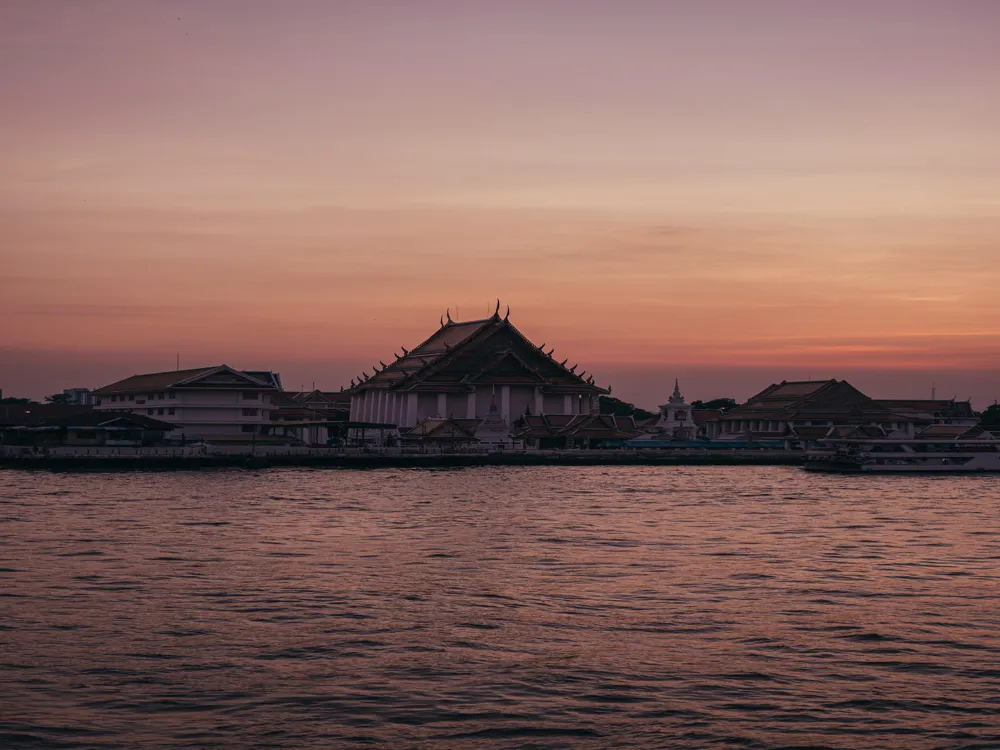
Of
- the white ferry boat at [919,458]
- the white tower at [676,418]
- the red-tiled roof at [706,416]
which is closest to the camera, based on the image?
the white ferry boat at [919,458]

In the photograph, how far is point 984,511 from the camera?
191 feet

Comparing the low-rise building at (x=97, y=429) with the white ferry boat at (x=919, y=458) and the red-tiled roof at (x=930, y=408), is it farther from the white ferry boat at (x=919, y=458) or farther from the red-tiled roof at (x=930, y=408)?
the red-tiled roof at (x=930, y=408)

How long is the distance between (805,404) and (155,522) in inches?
4431

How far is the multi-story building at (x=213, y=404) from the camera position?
339 feet

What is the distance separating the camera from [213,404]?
341 feet

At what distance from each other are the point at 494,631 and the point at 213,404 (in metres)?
82.0

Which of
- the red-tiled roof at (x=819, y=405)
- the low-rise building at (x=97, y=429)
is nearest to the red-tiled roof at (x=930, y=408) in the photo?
the red-tiled roof at (x=819, y=405)

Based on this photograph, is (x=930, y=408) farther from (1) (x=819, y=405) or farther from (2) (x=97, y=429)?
(2) (x=97, y=429)

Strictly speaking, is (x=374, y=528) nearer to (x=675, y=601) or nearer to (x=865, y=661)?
(x=675, y=601)

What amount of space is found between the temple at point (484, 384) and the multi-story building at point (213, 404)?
84.3 ft

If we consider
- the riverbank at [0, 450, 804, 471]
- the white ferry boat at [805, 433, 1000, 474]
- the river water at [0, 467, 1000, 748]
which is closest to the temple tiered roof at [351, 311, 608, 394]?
the riverbank at [0, 450, 804, 471]

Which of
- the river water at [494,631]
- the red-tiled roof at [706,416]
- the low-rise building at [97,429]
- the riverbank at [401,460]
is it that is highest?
the red-tiled roof at [706,416]

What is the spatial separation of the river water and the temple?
7978 centimetres

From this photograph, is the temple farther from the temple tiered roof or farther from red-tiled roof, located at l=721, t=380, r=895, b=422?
red-tiled roof, located at l=721, t=380, r=895, b=422
